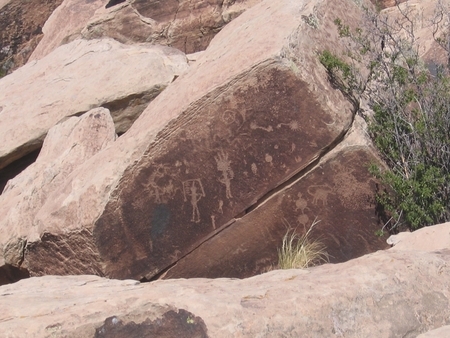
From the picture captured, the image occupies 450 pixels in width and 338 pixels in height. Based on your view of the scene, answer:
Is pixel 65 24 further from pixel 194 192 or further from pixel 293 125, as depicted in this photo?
pixel 293 125

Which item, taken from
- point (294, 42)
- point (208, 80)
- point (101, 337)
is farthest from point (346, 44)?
point (101, 337)

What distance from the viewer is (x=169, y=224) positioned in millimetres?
5672

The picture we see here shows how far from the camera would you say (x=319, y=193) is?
5.64 metres

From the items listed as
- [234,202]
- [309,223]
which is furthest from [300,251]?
[234,202]

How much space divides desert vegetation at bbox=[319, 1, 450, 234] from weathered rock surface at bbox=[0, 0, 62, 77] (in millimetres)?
7119

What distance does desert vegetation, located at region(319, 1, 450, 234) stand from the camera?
218 inches

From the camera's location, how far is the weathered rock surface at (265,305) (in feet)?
11.1

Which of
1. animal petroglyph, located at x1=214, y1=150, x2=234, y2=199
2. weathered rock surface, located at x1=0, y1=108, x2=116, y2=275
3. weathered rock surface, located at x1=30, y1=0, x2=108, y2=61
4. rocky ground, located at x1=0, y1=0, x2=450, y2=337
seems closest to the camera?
rocky ground, located at x1=0, y1=0, x2=450, y2=337

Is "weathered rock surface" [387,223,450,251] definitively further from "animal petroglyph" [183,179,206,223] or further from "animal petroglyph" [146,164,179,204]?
"animal petroglyph" [146,164,179,204]

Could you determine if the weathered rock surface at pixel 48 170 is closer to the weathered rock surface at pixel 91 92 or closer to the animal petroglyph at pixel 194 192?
the weathered rock surface at pixel 91 92

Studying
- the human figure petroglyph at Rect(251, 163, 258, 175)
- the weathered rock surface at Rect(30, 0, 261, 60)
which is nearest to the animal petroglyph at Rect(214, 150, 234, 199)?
the human figure petroglyph at Rect(251, 163, 258, 175)

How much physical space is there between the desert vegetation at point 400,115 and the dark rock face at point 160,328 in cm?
250

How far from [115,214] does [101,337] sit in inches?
92.8

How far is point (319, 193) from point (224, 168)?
0.67 metres
